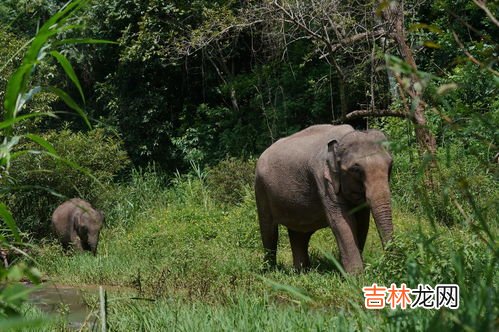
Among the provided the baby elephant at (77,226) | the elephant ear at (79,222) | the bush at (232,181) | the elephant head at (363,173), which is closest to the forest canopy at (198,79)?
the bush at (232,181)

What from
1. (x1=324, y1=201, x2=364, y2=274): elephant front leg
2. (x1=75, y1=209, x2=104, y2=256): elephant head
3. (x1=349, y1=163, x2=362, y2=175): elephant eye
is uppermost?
(x1=349, y1=163, x2=362, y2=175): elephant eye

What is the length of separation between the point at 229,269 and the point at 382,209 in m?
1.79

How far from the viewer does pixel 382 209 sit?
701 cm

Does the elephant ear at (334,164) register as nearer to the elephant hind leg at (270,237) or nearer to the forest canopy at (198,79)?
the elephant hind leg at (270,237)

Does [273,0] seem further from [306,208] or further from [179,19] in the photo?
[179,19]

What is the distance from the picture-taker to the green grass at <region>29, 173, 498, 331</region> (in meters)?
2.98

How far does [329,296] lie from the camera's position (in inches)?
246

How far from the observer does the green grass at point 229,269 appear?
298cm

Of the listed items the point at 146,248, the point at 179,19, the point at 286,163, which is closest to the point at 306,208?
the point at 286,163

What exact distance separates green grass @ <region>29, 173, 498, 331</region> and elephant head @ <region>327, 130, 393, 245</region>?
333mm

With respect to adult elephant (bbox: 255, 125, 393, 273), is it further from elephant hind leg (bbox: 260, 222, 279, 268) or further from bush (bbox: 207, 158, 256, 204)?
bush (bbox: 207, 158, 256, 204)

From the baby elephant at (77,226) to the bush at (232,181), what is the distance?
232cm

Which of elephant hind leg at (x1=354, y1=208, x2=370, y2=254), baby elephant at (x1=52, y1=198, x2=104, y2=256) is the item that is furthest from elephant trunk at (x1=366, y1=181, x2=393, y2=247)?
baby elephant at (x1=52, y1=198, x2=104, y2=256)

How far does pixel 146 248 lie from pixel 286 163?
11.8ft
